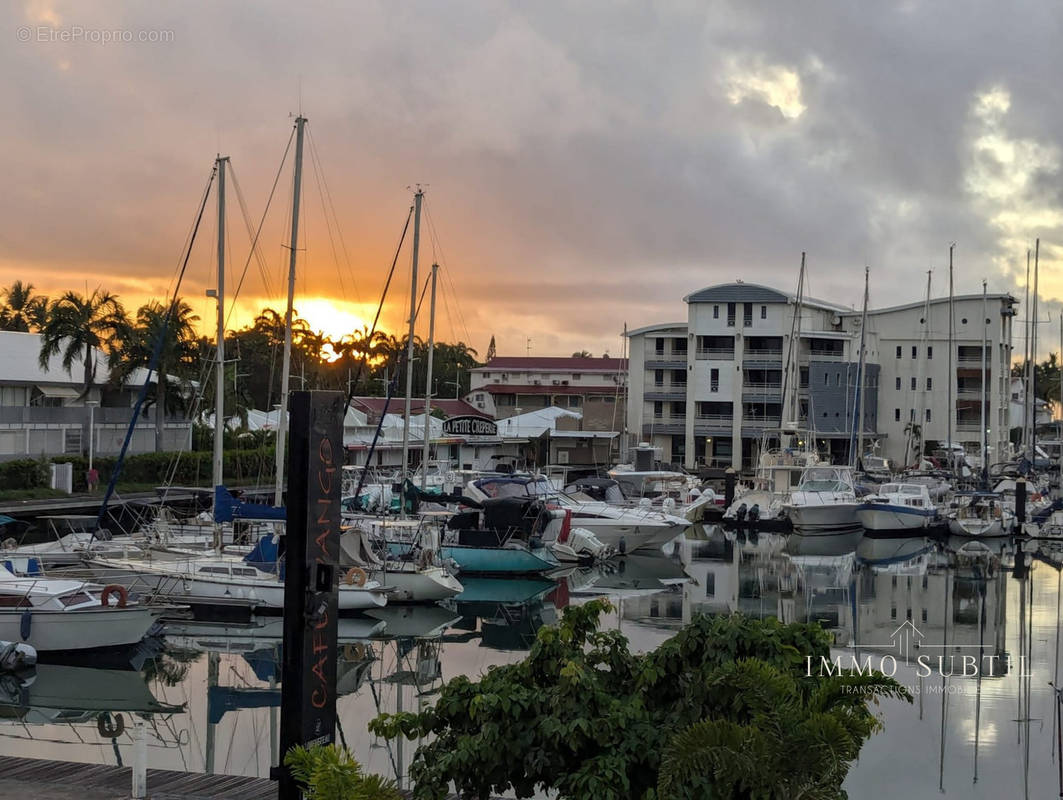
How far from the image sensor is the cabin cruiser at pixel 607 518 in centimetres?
4647

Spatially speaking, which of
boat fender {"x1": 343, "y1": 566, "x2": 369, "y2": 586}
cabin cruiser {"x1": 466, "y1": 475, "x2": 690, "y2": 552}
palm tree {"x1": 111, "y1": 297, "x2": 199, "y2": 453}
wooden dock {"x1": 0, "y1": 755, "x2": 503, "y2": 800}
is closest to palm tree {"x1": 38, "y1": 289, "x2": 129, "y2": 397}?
palm tree {"x1": 111, "y1": 297, "x2": 199, "y2": 453}

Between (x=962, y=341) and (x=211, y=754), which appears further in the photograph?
(x=962, y=341)

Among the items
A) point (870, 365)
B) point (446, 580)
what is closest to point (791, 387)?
point (870, 365)

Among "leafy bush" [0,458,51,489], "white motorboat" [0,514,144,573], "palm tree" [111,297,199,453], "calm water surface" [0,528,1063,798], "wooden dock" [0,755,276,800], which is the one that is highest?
"palm tree" [111,297,199,453]

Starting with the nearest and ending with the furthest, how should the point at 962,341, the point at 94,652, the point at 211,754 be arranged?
the point at 211,754 → the point at 94,652 → the point at 962,341

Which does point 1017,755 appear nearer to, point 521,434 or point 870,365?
point 521,434

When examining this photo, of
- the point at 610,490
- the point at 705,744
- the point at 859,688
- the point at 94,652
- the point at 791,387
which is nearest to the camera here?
the point at 705,744

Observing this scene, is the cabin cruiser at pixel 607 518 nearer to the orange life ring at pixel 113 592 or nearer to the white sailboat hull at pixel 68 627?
the orange life ring at pixel 113 592

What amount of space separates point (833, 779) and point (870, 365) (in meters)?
87.8

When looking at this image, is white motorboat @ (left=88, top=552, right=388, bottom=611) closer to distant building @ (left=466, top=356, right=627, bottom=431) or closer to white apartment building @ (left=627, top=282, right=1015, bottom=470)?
white apartment building @ (left=627, top=282, right=1015, bottom=470)

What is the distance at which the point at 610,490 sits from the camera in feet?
190

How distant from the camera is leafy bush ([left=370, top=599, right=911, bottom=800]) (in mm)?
9227

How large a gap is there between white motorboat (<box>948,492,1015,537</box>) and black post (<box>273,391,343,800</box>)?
50.2m

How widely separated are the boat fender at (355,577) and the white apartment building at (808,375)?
60685 mm
